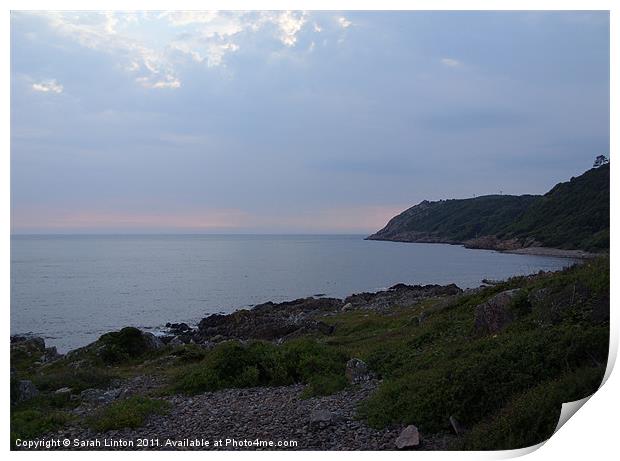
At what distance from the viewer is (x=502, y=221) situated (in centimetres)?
8412

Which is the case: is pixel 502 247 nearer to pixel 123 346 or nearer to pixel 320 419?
pixel 123 346

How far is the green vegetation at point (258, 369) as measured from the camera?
9.07 metres

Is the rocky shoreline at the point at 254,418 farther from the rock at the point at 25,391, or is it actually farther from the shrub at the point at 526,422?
the shrub at the point at 526,422

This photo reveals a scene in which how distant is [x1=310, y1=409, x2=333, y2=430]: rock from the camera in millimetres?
6406

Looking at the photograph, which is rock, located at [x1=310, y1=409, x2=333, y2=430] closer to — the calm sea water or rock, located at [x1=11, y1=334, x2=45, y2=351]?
the calm sea water

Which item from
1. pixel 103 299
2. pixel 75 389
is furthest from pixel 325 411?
→ pixel 103 299

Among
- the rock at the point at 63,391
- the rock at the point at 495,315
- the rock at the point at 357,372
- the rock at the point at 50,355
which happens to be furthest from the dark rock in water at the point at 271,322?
the rock at the point at 495,315

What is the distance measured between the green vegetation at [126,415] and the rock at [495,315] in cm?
576

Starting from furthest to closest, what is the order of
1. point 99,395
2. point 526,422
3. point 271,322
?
point 271,322, point 99,395, point 526,422

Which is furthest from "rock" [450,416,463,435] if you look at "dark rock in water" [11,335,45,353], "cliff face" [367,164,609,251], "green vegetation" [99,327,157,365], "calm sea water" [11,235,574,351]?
"dark rock in water" [11,335,45,353]

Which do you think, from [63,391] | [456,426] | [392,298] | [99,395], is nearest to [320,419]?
[456,426]

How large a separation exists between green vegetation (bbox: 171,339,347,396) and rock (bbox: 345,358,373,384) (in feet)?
0.62

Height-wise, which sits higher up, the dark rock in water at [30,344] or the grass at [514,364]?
the grass at [514,364]

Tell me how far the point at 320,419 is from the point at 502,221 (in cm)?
8504
